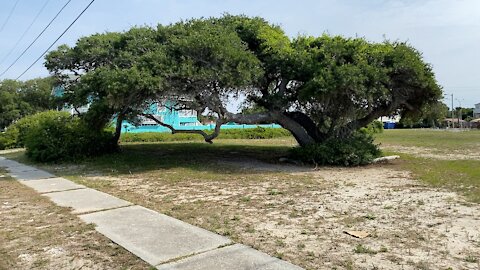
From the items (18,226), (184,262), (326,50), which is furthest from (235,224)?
(326,50)

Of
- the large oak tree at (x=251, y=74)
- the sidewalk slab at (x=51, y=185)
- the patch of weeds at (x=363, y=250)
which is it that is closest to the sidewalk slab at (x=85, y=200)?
the sidewalk slab at (x=51, y=185)

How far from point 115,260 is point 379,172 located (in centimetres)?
950

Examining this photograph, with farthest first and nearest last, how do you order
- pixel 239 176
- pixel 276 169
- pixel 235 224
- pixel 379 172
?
pixel 276 169
pixel 379 172
pixel 239 176
pixel 235 224

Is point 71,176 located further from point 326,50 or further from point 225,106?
point 326,50

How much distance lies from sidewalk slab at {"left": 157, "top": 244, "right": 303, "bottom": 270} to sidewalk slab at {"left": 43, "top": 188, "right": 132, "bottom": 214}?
126 inches

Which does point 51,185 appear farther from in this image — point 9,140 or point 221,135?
point 221,135

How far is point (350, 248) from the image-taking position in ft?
15.4

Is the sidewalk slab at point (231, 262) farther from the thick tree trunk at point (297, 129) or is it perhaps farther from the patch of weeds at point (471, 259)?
the thick tree trunk at point (297, 129)

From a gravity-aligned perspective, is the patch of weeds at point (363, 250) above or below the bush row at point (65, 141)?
below

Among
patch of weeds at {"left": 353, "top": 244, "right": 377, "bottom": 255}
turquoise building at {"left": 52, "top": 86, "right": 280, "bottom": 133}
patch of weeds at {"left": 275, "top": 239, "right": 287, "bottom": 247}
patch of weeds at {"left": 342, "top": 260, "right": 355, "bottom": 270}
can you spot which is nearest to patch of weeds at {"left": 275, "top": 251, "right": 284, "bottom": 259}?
patch of weeds at {"left": 275, "top": 239, "right": 287, "bottom": 247}

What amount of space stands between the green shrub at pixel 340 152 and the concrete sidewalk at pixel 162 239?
7.99 m

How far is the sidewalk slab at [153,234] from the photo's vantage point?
4578 millimetres

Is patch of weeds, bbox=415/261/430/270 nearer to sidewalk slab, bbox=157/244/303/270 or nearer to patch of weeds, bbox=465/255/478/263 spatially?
patch of weeds, bbox=465/255/478/263

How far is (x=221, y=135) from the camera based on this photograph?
34.8m
